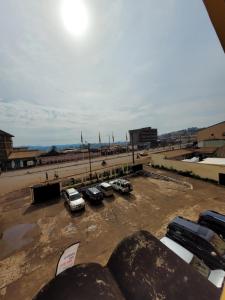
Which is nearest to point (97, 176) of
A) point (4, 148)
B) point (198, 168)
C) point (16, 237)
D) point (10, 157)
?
point (16, 237)

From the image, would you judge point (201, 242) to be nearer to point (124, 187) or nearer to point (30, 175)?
point (124, 187)

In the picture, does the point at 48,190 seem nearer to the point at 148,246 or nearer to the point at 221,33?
the point at 148,246

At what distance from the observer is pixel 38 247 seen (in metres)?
9.39

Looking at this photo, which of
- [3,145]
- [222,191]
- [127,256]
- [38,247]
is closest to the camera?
[127,256]

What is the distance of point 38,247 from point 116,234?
4788mm

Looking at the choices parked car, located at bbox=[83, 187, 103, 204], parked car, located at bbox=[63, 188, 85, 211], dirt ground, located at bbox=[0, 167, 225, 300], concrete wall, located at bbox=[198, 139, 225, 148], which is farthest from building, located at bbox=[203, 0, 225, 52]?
concrete wall, located at bbox=[198, 139, 225, 148]

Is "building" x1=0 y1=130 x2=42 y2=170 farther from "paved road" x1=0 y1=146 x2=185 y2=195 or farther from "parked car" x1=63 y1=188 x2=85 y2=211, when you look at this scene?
"parked car" x1=63 y1=188 x2=85 y2=211

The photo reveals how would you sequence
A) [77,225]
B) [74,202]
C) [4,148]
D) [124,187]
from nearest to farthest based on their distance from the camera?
[77,225], [74,202], [124,187], [4,148]

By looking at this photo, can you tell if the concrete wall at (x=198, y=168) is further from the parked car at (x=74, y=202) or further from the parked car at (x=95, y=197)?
the parked car at (x=74, y=202)

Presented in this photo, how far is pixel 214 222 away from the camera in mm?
8680

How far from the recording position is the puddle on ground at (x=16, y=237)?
9.48 m

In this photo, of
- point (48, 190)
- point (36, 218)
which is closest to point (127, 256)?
point (36, 218)

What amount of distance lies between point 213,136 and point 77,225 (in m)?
34.4

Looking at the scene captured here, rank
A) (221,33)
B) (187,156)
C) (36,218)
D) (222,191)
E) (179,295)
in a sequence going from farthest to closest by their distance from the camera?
(187,156)
(222,191)
(36,218)
(179,295)
(221,33)
